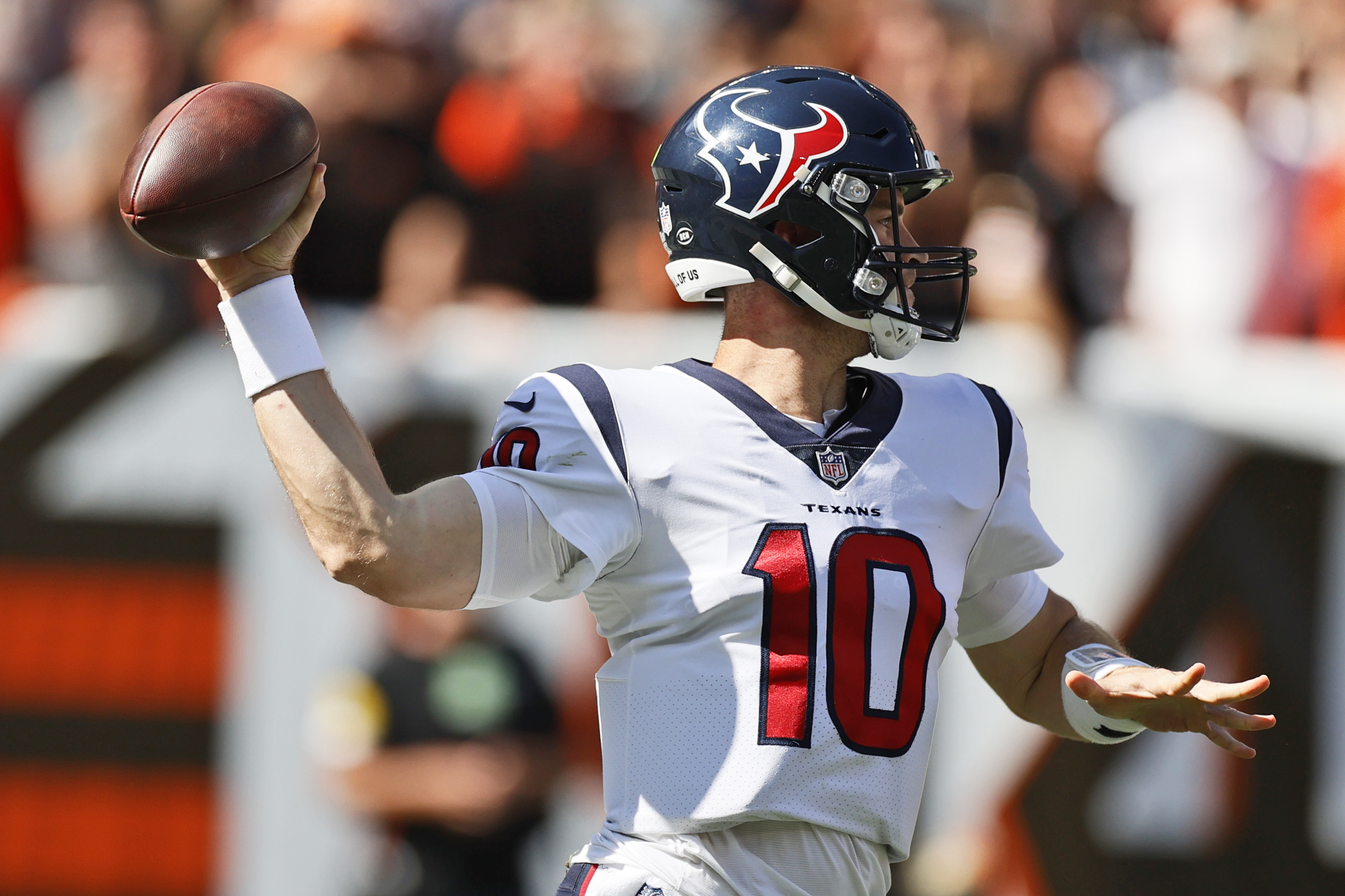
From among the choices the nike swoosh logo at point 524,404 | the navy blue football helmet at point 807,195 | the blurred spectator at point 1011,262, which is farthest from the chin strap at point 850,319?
the blurred spectator at point 1011,262

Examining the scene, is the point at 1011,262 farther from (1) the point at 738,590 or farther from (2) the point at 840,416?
(1) the point at 738,590

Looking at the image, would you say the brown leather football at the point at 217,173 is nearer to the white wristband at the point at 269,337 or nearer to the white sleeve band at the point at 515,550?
the white wristband at the point at 269,337

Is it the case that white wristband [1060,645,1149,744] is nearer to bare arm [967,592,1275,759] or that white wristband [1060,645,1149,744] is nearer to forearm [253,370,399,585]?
bare arm [967,592,1275,759]

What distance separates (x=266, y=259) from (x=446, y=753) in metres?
3.46

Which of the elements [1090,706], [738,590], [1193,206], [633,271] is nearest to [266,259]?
[738,590]

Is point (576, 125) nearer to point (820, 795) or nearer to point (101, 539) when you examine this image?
point (101, 539)

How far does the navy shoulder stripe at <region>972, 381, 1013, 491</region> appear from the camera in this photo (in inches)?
115

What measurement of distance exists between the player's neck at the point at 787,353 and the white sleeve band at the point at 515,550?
49 cm

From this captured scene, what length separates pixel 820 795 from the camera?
8.26 feet

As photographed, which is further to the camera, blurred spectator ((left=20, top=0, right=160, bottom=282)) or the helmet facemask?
blurred spectator ((left=20, top=0, right=160, bottom=282))

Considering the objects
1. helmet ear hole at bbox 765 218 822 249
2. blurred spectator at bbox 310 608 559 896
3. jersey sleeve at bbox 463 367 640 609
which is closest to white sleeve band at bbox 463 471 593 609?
jersey sleeve at bbox 463 367 640 609

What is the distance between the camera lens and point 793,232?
282 centimetres

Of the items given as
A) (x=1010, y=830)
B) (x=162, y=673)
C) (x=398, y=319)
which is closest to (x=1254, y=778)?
(x=1010, y=830)

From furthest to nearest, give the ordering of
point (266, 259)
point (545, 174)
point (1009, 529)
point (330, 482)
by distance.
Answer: point (545, 174), point (1009, 529), point (266, 259), point (330, 482)
